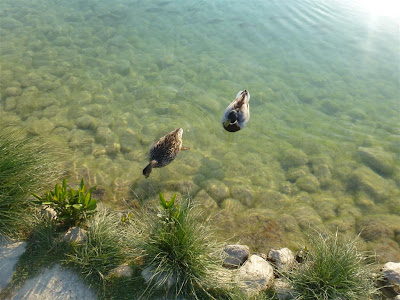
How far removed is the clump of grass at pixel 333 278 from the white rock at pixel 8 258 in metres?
3.08

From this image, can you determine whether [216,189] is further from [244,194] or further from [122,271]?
[122,271]

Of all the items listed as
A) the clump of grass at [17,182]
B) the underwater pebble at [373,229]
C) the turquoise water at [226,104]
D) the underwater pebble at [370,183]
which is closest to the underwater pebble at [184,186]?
the turquoise water at [226,104]

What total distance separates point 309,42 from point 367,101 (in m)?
3.11

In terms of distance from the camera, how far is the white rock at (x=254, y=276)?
3.57 meters

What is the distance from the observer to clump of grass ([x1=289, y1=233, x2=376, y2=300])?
342 cm

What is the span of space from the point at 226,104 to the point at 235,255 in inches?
157

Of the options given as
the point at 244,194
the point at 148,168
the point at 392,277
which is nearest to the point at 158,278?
the point at 148,168

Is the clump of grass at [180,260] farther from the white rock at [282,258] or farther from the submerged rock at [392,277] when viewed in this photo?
the submerged rock at [392,277]

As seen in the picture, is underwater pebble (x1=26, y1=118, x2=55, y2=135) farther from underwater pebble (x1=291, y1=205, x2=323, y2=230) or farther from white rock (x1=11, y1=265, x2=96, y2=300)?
underwater pebble (x1=291, y1=205, x2=323, y2=230)

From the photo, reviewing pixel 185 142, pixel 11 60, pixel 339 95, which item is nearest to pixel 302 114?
pixel 339 95

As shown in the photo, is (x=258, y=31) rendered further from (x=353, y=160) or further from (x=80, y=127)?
(x=80, y=127)

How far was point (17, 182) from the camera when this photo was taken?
153 inches

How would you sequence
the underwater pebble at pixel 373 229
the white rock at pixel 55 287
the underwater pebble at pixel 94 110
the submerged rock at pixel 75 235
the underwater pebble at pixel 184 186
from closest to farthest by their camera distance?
the white rock at pixel 55 287, the submerged rock at pixel 75 235, the underwater pebble at pixel 373 229, the underwater pebble at pixel 184 186, the underwater pebble at pixel 94 110

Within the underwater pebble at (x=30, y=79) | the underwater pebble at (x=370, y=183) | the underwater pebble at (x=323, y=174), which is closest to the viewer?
the underwater pebble at (x=370, y=183)
